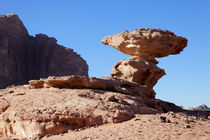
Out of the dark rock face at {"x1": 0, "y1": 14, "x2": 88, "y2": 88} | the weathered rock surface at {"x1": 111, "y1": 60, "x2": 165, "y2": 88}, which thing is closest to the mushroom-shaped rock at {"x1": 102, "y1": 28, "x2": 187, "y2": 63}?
the weathered rock surface at {"x1": 111, "y1": 60, "x2": 165, "y2": 88}

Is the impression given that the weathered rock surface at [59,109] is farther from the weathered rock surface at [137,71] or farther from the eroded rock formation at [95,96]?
the weathered rock surface at [137,71]

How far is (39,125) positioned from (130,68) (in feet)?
36.0

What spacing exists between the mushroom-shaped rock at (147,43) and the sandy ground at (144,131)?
1169cm

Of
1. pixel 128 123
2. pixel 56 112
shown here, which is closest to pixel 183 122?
pixel 128 123

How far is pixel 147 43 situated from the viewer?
68.3 feet

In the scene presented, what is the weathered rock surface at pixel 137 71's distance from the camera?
1922 cm

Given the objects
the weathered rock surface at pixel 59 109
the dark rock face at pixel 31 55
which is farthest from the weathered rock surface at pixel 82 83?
the dark rock face at pixel 31 55

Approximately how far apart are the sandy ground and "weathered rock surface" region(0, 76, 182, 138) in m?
0.44

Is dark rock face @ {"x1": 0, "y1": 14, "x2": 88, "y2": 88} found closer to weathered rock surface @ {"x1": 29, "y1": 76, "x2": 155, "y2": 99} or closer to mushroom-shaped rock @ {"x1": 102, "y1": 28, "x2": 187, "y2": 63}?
mushroom-shaped rock @ {"x1": 102, "y1": 28, "x2": 187, "y2": 63}

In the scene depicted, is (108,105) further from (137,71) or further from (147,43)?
(147,43)

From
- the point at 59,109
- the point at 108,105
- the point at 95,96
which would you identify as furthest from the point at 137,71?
the point at 59,109

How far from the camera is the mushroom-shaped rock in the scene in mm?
20656

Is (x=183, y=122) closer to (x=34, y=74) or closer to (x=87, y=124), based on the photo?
(x=87, y=124)

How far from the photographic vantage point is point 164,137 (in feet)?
24.9
